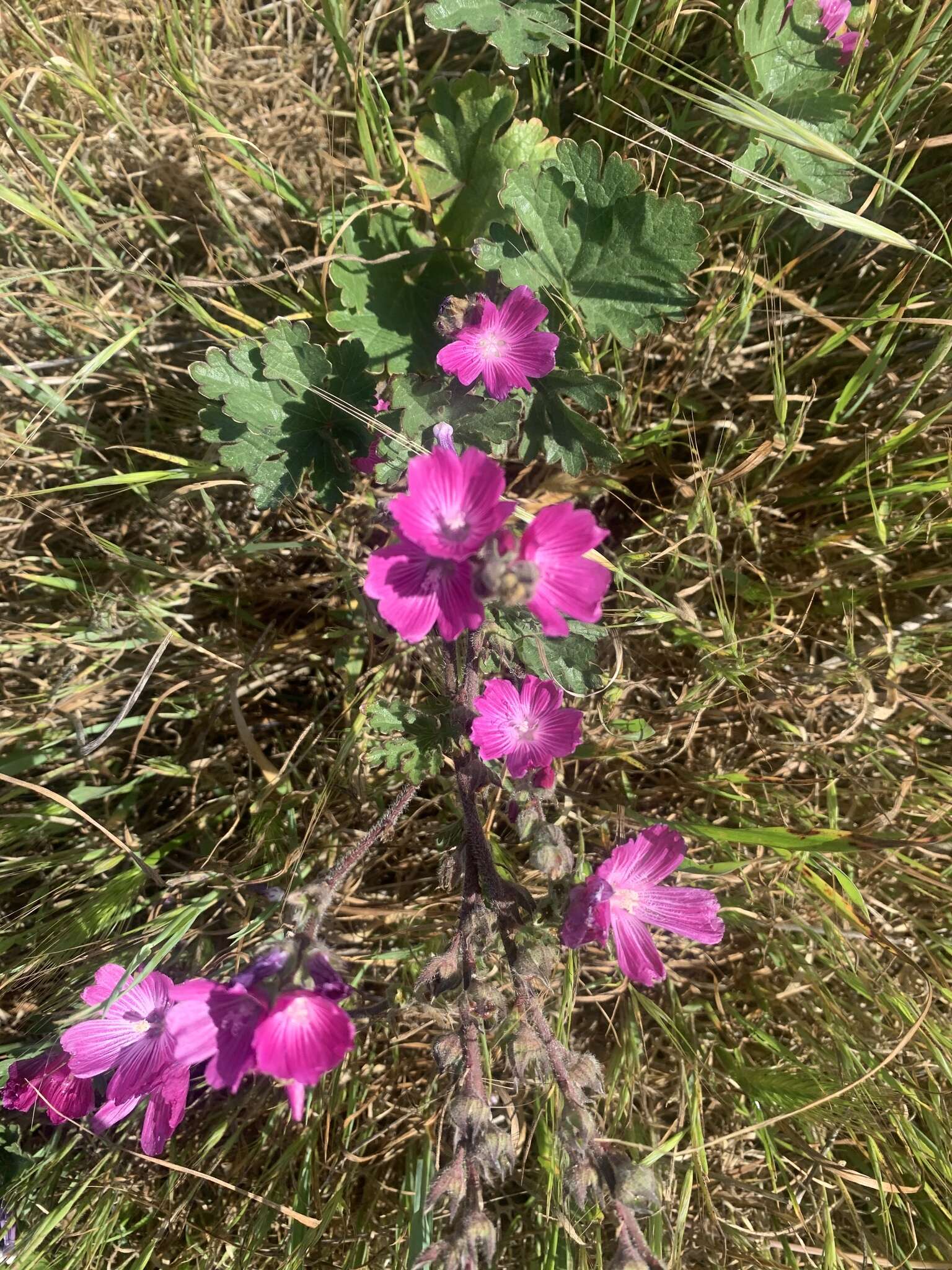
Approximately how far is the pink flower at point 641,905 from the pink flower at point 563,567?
76 centimetres

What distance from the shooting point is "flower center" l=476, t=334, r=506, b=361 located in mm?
2512

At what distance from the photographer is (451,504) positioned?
204 cm

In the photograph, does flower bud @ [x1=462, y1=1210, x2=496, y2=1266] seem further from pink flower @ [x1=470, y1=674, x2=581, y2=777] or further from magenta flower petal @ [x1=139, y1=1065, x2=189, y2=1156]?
pink flower @ [x1=470, y1=674, x2=581, y2=777]

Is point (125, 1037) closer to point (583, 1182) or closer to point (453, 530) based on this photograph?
point (583, 1182)

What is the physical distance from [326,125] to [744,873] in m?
3.21

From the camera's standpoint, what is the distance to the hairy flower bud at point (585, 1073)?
2.15 metres

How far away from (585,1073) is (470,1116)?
0.98ft

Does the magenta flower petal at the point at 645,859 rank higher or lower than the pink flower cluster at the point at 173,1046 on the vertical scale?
higher

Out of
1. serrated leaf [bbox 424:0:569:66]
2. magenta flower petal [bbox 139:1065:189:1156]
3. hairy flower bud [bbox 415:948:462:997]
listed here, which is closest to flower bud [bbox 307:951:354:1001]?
hairy flower bud [bbox 415:948:462:997]

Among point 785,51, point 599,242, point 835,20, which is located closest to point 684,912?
point 599,242

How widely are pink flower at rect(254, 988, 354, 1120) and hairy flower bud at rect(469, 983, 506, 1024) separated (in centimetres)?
44

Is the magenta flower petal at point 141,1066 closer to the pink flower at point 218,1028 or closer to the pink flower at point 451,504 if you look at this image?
the pink flower at point 218,1028

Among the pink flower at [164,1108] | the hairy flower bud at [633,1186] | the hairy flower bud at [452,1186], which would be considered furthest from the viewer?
the pink flower at [164,1108]

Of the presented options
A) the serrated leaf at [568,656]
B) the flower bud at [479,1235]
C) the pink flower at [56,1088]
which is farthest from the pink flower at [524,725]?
the pink flower at [56,1088]
